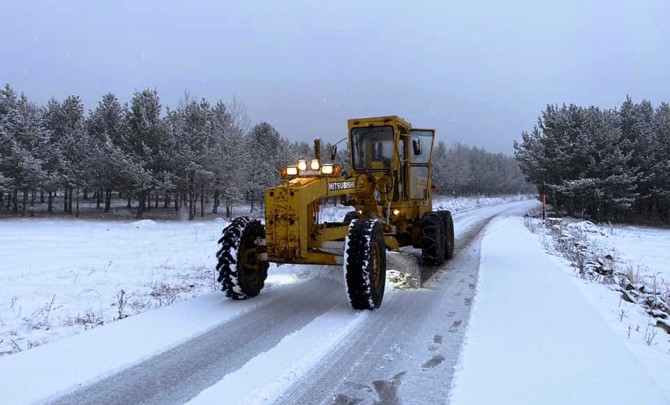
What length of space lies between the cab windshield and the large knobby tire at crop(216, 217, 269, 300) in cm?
315

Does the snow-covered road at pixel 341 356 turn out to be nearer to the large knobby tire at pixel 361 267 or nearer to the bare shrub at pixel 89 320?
the large knobby tire at pixel 361 267

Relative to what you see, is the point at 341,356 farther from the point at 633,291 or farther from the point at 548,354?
the point at 633,291

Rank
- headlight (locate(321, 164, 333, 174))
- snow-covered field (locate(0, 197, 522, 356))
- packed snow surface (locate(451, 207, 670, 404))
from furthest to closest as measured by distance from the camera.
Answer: headlight (locate(321, 164, 333, 174))
snow-covered field (locate(0, 197, 522, 356))
packed snow surface (locate(451, 207, 670, 404))

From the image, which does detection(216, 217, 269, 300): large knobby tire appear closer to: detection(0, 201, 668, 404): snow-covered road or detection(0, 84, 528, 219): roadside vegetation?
detection(0, 201, 668, 404): snow-covered road

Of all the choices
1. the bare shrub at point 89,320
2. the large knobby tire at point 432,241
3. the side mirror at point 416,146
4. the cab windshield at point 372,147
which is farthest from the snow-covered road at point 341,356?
the side mirror at point 416,146

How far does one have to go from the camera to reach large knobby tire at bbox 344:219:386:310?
6023mm

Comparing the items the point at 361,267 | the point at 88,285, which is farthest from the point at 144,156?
the point at 361,267

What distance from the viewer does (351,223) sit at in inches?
258

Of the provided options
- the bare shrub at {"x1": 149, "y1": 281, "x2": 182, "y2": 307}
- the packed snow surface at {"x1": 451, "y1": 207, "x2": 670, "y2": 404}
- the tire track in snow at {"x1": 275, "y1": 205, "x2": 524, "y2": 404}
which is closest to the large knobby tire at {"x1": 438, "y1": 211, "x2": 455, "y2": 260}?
the packed snow surface at {"x1": 451, "y1": 207, "x2": 670, "y2": 404}

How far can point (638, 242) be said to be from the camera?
71.8 ft

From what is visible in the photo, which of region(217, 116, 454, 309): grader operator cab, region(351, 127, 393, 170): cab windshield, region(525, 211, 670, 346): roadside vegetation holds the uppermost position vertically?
region(351, 127, 393, 170): cab windshield

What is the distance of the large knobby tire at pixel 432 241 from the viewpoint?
986 cm

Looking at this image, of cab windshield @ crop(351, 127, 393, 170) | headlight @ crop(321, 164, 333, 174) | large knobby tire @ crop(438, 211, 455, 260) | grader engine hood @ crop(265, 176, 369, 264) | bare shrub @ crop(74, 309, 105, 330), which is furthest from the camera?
large knobby tire @ crop(438, 211, 455, 260)

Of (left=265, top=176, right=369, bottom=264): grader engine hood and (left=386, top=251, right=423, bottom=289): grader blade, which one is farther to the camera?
(left=386, top=251, right=423, bottom=289): grader blade
